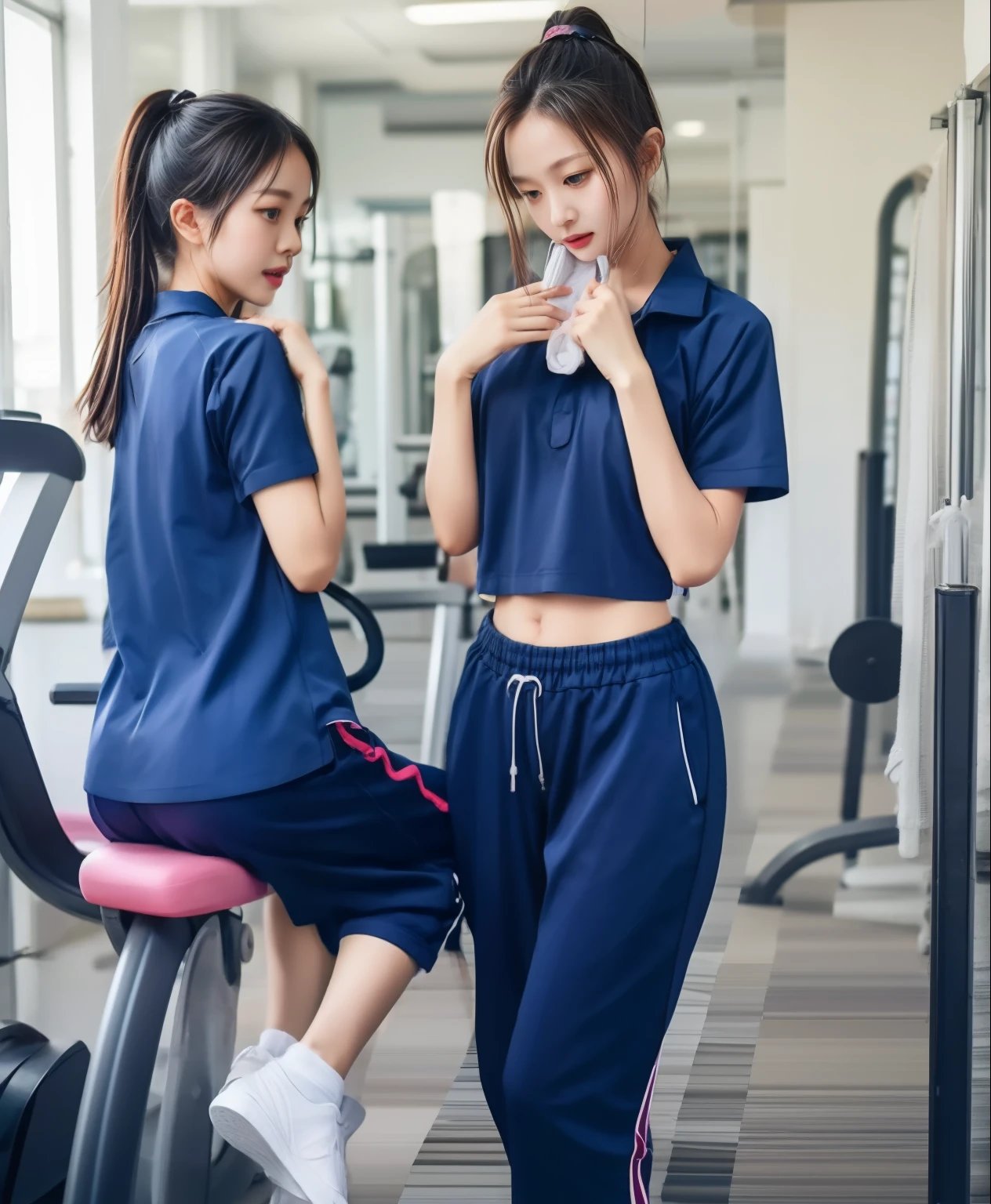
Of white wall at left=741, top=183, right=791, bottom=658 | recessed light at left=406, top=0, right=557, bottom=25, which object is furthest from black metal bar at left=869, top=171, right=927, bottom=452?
recessed light at left=406, top=0, right=557, bottom=25

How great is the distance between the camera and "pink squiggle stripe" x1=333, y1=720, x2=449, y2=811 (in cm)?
144

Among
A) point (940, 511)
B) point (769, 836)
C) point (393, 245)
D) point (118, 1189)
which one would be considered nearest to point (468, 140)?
point (393, 245)

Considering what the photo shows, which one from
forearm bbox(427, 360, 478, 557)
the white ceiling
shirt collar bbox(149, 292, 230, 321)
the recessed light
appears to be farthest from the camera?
the white ceiling

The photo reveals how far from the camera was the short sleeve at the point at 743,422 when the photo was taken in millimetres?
1324

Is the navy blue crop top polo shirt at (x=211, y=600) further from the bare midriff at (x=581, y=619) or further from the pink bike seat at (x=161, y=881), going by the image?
the bare midriff at (x=581, y=619)

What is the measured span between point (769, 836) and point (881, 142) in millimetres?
1488

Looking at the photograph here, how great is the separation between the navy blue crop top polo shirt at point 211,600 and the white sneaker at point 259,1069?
0.28 metres

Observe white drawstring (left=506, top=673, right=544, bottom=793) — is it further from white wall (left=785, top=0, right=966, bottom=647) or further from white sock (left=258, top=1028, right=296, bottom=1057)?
white wall (left=785, top=0, right=966, bottom=647)

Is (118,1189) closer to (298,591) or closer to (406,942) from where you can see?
(406,942)

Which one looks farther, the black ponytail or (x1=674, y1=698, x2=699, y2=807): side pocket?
the black ponytail

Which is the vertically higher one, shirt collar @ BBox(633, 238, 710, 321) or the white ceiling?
the white ceiling

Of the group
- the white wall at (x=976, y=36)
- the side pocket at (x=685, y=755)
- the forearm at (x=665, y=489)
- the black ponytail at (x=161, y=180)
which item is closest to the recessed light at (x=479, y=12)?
the white wall at (x=976, y=36)

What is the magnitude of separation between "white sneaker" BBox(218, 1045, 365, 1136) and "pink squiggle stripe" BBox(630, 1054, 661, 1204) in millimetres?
298

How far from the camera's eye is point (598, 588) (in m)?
1.34
